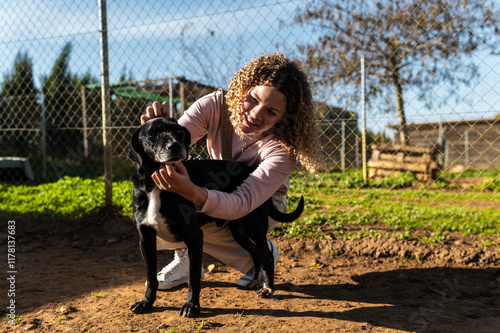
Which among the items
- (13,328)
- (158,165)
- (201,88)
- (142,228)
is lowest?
(13,328)

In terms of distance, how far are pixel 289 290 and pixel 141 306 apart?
3.19ft

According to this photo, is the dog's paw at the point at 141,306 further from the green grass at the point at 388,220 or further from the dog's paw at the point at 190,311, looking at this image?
the green grass at the point at 388,220

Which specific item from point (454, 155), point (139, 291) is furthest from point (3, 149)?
point (454, 155)

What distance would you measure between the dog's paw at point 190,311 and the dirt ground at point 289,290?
0.03 meters

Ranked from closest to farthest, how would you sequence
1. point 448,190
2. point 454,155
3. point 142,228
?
point 142,228
point 448,190
point 454,155

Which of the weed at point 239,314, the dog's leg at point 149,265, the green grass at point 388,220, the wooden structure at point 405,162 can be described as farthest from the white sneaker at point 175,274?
the wooden structure at point 405,162

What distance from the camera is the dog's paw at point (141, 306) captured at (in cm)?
217

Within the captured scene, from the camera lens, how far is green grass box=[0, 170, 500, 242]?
382 cm

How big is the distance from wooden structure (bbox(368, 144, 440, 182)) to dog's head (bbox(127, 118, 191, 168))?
21.4 ft

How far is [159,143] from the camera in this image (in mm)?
1895

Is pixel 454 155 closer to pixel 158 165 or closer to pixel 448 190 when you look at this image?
pixel 448 190

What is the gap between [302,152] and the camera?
2.39 m

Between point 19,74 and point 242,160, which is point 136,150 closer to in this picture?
point 242,160

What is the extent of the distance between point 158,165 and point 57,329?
3.04 ft
